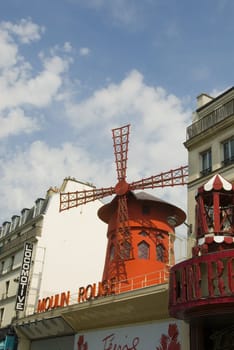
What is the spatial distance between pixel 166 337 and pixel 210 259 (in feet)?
13.3

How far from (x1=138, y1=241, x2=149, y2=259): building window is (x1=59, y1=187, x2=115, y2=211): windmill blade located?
264cm

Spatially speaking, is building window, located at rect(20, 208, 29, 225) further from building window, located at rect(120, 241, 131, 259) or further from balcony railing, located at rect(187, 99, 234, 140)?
balcony railing, located at rect(187, 99, 234, 140)

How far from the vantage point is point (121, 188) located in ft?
60.6

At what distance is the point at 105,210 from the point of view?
63.8 feet

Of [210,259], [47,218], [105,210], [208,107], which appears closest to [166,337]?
[210,259]

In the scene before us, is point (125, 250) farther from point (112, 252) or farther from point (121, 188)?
point (121, 188)

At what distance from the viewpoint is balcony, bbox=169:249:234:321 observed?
9.01m

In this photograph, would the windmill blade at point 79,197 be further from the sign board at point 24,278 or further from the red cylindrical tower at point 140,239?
the sign board at point 24,278

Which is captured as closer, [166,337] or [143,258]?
[166,337]

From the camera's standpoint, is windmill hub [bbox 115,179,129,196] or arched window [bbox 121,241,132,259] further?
windmill hub [bbox 115,179,129,196]

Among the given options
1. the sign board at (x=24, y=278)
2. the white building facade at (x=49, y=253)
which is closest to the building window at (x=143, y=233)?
the white building facade at (x=49, y=253)

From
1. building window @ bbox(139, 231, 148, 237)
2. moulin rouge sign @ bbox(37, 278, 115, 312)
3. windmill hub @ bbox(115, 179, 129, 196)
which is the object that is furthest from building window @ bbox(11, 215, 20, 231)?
building window @ bbox(139, 231, 148, 237)

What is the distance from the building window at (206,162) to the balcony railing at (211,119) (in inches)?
26.1

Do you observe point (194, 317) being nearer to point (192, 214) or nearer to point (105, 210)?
point (192, 214)
